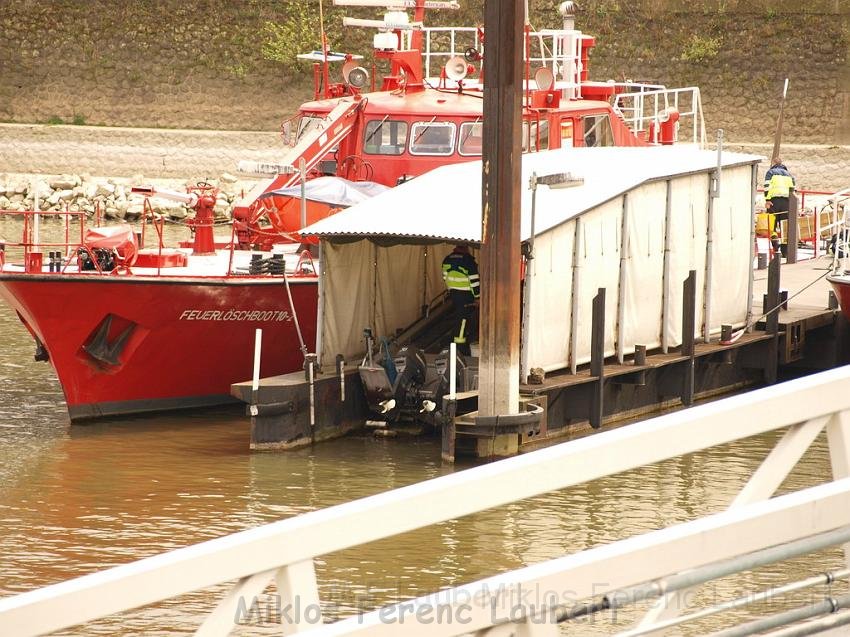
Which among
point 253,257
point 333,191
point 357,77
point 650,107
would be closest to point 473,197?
point 333,191

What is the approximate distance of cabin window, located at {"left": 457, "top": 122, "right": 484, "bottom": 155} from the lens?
17.5 metres

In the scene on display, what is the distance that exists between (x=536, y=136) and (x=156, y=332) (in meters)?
5.51

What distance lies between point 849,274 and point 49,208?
23033 mm

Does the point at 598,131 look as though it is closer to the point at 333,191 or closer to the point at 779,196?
the point at 779,196

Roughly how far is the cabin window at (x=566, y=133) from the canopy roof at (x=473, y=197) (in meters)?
2.36

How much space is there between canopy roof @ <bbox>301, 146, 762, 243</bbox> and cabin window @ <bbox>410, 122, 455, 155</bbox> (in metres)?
1.79

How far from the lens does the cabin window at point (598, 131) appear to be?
19000 mm

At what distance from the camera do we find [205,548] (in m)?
3.21

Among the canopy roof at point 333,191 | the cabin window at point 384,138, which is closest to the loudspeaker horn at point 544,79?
the cabin window at point 384,138

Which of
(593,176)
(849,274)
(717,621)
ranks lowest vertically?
(717,621)

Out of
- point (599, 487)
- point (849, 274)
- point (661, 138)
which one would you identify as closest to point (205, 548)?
point (599, 487)

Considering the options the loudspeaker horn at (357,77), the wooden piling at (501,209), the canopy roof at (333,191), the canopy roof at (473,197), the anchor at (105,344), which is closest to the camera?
the wooden piling at (501,209)

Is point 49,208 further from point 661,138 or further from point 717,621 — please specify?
point 717,621

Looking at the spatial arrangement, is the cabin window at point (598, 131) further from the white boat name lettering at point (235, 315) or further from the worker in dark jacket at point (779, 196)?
the white boat name lettering at point (235, 315)
